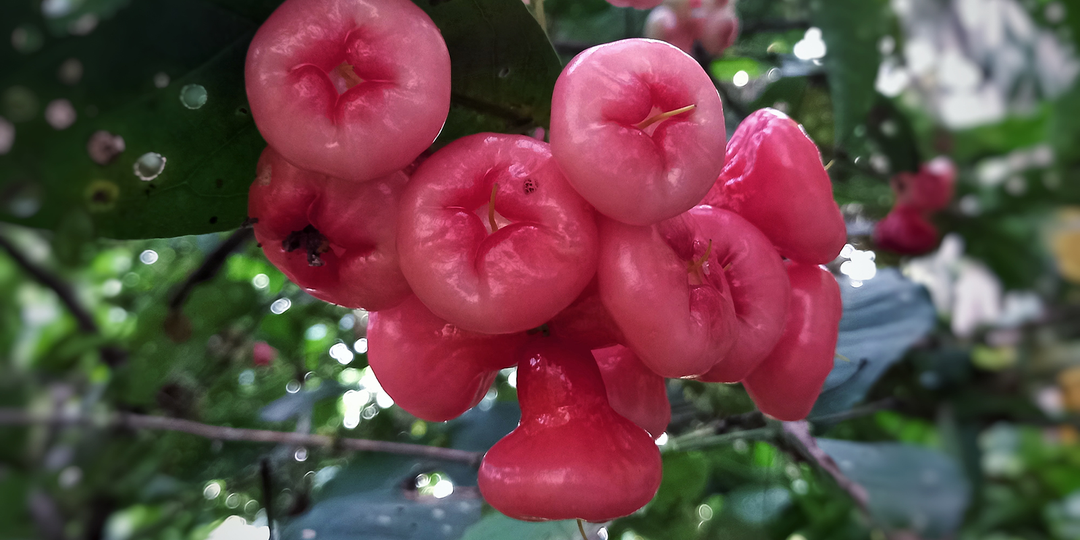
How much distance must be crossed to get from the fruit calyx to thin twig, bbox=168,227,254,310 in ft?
0.64

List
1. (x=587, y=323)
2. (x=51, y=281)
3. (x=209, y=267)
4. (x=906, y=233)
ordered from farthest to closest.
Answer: (x=906, y=233) → (x=209, y=267) → (x=587, y=323) → (x=51, y=281)

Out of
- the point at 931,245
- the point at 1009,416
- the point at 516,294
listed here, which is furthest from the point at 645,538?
the point at 516,294

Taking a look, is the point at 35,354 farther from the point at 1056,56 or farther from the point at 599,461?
→ the point at 1056,56

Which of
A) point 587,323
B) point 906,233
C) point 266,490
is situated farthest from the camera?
point 906,233

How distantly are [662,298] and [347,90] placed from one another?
14 cm

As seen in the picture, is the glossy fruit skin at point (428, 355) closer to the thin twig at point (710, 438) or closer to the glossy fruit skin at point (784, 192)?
the glossy fruit skin at point (784, 192)

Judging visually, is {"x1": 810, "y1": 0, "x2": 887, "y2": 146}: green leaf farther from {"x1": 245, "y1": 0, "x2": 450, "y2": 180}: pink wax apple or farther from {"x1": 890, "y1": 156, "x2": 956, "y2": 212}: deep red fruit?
{"x1": 890, "y1": 156, "x2": 956, "y2": 212}: deep red fruit

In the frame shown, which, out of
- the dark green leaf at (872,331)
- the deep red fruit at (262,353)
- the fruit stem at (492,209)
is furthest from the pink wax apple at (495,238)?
the deep red fruit at (262,353)

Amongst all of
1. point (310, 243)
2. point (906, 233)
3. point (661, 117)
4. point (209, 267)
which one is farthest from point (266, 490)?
point (906, 233)

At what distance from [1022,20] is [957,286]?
323 millimetres

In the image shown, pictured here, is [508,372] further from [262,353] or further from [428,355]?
[428,355]

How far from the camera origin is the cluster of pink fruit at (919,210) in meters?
1.03

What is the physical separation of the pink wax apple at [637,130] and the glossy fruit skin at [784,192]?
83mm

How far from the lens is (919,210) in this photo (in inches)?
41.5
